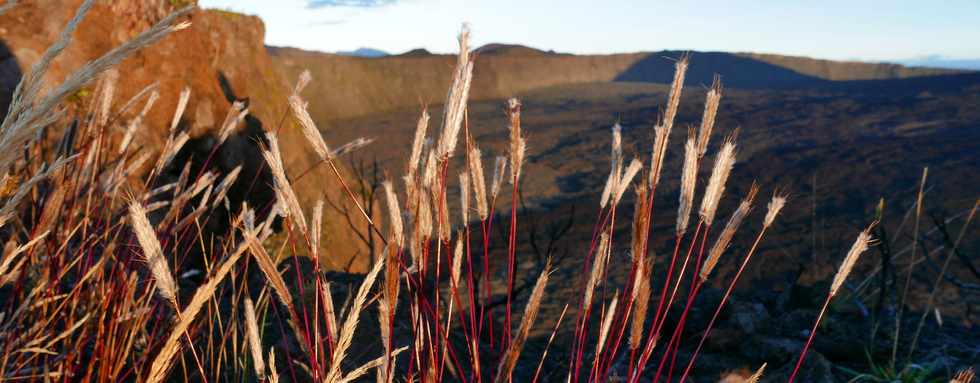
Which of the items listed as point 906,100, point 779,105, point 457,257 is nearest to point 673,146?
point 779,105

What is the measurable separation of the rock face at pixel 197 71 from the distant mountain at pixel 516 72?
6570mm

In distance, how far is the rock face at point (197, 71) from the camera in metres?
3.15

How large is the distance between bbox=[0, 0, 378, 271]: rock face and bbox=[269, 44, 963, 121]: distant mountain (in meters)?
6.57

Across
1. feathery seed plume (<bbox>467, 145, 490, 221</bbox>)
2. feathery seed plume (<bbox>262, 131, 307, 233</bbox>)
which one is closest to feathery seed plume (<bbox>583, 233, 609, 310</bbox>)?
feathery seed plume (<bbox>467, 145, 490, 221</bbox>)

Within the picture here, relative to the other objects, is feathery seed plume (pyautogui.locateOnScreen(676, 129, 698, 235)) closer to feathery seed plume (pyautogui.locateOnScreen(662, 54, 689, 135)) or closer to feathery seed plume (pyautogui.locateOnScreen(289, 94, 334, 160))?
feathery seed plume (pyautogui.locateOnScreen(662, 54, 689, 135))

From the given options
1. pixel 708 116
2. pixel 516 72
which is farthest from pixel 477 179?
pixel 516 72

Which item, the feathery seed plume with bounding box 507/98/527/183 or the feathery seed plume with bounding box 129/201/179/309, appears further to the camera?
the feathery seed plume with bounding box 507/98/527/183

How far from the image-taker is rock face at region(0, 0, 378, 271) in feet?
→ 10.3

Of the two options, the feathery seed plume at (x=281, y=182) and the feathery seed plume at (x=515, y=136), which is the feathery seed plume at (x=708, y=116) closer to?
the feathery seed plume at (x=515, y=136)

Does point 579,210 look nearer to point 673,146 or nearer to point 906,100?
point 673,146

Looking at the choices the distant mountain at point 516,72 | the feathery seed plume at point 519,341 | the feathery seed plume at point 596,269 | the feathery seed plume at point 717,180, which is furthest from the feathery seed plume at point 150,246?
the distant mountain at point 516,72

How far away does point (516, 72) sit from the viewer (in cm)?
2141

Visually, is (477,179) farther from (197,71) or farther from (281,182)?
(197,71)

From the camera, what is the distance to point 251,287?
10.2 ft
